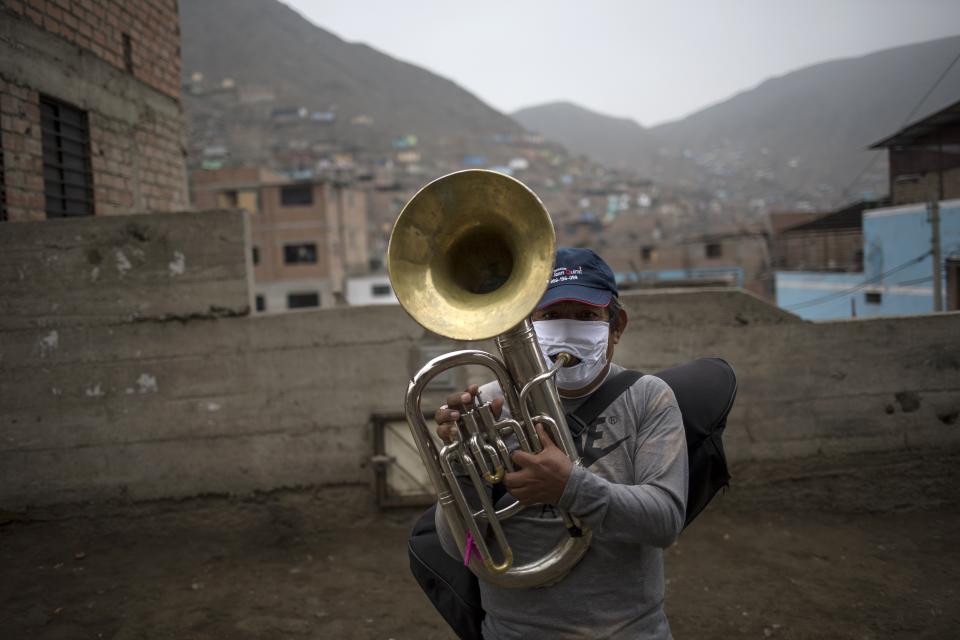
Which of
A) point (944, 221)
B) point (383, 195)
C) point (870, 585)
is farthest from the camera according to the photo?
point (383, 195)

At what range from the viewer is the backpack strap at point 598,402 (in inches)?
69.6

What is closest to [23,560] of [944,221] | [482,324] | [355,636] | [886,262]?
[355,636]

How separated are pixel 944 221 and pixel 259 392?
72.2 feet

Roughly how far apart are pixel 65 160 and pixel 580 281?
5.61 meters

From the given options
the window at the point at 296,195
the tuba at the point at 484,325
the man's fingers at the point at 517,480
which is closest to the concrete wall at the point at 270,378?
the tuba at the point at 484,325

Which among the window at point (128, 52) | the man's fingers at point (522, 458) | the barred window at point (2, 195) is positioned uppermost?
the window at point (128, 52)

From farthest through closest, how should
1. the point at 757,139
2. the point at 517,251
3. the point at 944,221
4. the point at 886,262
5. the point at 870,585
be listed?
the point at 757,139 → the point at 886,262 → the point at 944,221 → the point at 870,585 → the point at 517,251

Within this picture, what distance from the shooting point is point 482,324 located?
1.70 meters

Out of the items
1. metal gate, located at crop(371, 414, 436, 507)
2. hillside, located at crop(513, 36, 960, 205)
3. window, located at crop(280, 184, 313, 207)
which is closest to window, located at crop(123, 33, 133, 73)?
metal gate, located at crop(371, 414, 436, 507)

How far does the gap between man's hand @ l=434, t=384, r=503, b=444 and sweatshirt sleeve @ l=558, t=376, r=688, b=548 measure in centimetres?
27

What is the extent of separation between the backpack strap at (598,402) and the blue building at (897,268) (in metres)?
19.4

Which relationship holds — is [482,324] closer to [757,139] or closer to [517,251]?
[517,251]

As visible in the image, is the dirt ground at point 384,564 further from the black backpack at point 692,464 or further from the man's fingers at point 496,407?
the man's fingers at point 496,407

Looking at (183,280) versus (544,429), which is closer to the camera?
(544,429)
